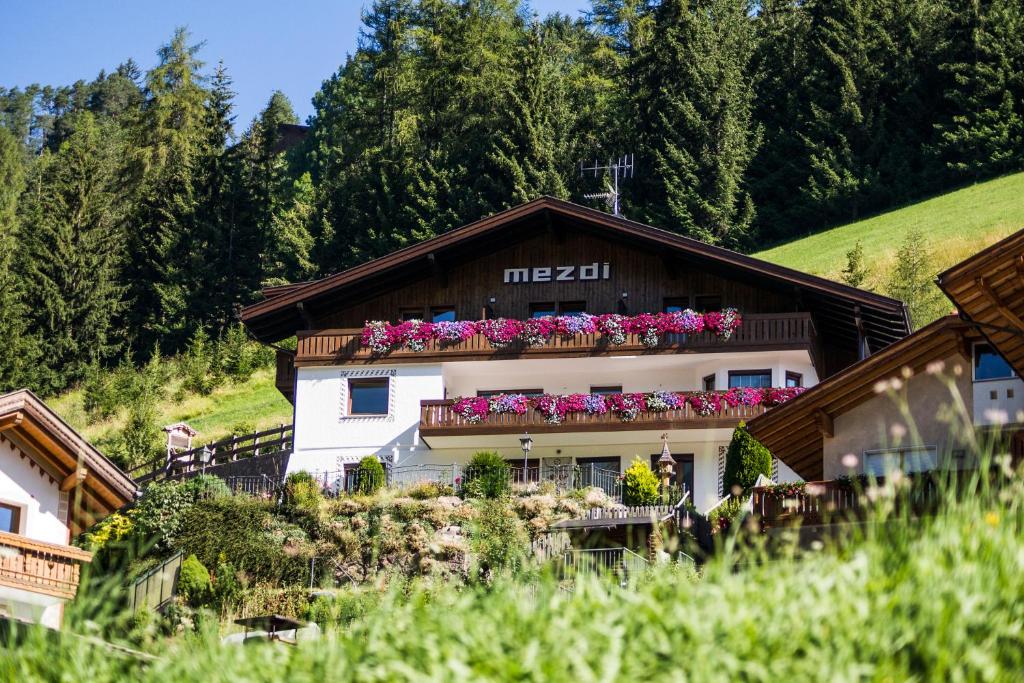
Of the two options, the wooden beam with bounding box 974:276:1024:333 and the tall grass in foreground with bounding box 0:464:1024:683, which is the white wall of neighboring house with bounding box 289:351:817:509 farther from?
the tall grass in foreground with bounding box 0:464:1024:683

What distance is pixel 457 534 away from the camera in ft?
109

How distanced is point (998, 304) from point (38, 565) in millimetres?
14163

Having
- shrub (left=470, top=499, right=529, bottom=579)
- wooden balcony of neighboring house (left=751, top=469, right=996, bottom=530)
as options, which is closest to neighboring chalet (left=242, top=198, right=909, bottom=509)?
Result: shrub (left=470, top=499, right=529, bottom=579)

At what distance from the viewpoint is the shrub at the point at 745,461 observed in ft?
111

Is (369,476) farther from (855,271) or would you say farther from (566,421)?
(855,271)

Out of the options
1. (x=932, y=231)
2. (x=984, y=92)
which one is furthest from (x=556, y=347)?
(x=984, y=92)

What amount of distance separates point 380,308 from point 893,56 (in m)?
41.5

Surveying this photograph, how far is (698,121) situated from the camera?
72562 millimetres

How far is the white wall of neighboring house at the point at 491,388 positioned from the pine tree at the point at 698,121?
1135 inches

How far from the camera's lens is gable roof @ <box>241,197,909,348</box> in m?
38.4

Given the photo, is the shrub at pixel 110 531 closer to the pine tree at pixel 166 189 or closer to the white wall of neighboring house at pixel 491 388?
the white wall of neighboring house at pixel 491 388

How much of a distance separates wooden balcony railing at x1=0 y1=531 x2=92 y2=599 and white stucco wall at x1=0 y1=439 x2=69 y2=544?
110 centimetres

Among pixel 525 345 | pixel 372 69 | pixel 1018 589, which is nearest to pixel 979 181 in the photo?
pixel 372 69

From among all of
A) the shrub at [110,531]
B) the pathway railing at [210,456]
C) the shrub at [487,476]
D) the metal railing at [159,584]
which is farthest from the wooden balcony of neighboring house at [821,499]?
the pathway railing at [210,456]
